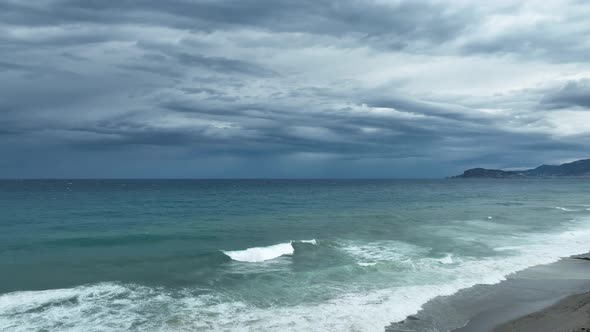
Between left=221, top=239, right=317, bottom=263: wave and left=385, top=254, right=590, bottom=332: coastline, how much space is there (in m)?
10.4

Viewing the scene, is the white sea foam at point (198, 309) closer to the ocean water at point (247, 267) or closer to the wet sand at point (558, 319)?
the ocean water at point (247, 267)

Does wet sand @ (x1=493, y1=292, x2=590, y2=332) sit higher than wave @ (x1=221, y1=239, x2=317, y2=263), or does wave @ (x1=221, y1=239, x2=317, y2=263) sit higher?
wave @ (x1=221, y1=239, x2=317, y2=263)

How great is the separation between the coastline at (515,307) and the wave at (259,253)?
1044 centimetres

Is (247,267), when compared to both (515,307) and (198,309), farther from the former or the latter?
(515,307)

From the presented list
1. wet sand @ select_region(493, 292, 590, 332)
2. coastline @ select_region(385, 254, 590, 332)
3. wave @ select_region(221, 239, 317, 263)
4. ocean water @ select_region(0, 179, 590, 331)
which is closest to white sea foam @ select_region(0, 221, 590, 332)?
ocean water @ select_region(0, 179, 590, 331)

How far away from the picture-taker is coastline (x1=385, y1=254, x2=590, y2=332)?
531 inches

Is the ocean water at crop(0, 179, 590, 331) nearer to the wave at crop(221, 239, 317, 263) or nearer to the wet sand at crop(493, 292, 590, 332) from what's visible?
the wave at crop(221, 239, 317, 263)

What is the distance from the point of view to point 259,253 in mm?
24125

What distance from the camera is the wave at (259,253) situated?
77.0ft

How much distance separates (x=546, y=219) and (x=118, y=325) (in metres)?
41.8

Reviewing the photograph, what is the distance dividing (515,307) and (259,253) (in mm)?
13367

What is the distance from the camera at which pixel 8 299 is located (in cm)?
1590

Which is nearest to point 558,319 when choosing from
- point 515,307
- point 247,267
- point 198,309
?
point 515,307

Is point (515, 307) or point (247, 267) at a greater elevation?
point (247, 267)
